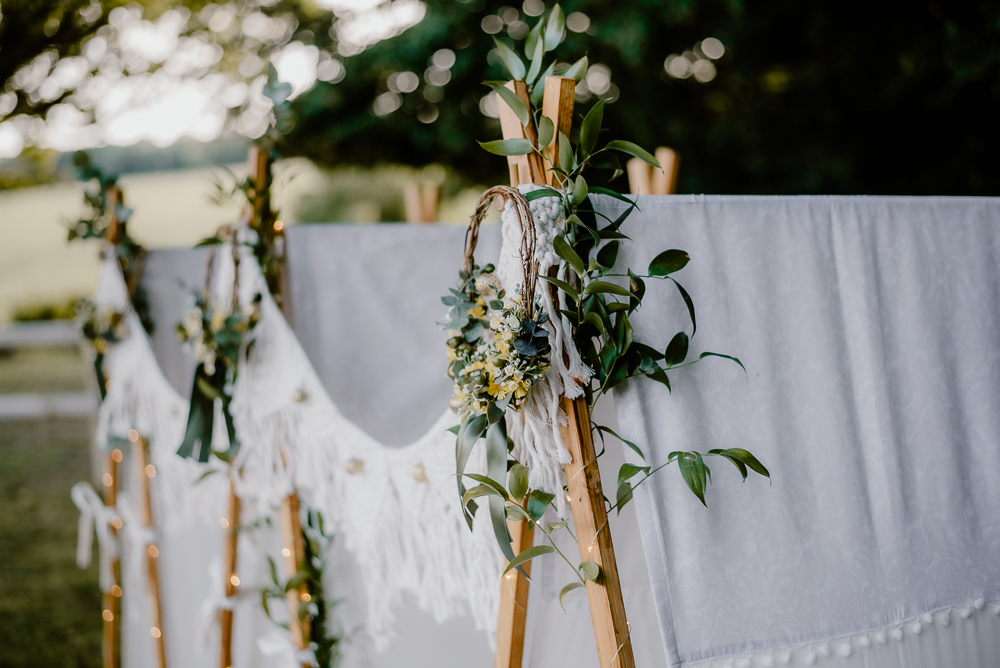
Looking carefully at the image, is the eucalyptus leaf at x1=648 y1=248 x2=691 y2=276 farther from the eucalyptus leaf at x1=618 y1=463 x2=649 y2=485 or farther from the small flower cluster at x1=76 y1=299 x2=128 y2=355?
the small flower cluster at x1=76 y1=299 x2=128 y2=355

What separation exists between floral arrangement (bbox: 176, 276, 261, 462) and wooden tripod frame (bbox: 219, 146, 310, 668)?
95 mm

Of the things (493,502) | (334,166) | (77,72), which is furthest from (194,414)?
(334,166)

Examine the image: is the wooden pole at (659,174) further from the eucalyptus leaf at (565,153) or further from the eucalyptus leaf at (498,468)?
the eucalyptus leaf at (498,468)

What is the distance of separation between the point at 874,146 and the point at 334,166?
2829mm

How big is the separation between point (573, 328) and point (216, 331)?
2.63ft

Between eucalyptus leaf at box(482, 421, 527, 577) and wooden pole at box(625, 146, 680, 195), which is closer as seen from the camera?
eucalyptus leaf at box(482, 421, 527, 577)

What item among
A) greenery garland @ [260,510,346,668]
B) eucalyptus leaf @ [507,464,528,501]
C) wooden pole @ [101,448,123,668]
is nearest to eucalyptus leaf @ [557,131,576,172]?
eucalyptus leaf @ [507,464,528,501]

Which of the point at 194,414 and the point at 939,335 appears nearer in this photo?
the point at 939,335

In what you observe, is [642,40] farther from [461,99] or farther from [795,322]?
[795,322]

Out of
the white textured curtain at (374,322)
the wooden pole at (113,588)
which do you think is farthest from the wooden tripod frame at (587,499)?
the wooden pole at (113,588)

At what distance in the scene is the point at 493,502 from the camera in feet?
2.78

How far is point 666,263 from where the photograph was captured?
0.85 meters

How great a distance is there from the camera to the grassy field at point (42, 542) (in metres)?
2.70

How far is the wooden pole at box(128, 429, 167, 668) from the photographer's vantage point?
1.66 m
